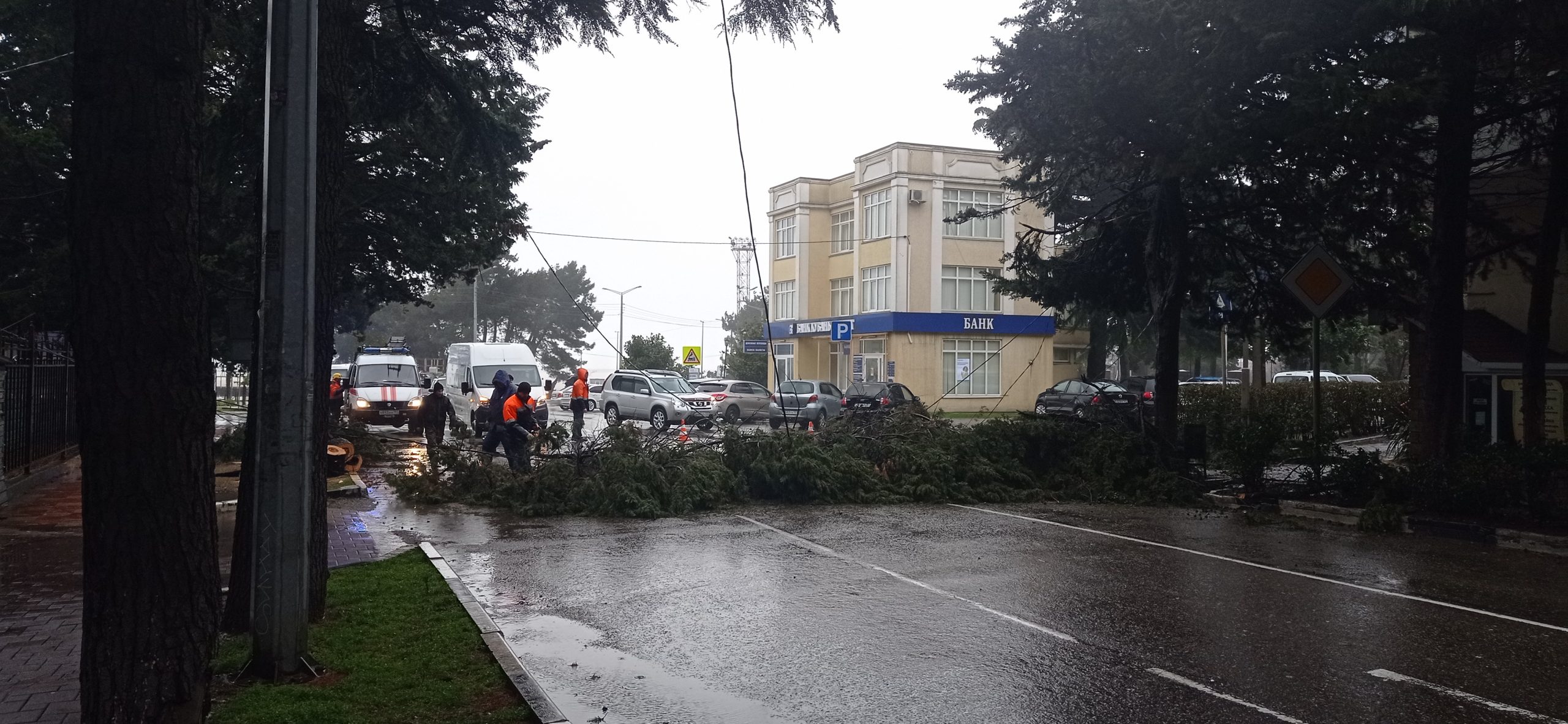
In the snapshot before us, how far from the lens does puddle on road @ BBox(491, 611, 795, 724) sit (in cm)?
633

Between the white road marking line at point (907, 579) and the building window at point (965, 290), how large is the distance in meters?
36.1

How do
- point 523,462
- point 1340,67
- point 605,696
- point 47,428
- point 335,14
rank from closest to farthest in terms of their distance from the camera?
point 605,696 → point 335,14 → point 1340,67 → point 523,462 → point 47,428

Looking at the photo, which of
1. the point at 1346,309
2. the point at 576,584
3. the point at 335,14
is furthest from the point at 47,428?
the point at 1346,309

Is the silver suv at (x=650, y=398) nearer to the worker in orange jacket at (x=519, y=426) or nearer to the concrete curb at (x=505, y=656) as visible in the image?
the worker in orange jacket at (x=519, y=426)

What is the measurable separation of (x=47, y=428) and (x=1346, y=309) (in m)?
21.0

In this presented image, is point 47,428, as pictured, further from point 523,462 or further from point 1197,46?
point 1197,46

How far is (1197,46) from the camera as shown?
51.1 feet

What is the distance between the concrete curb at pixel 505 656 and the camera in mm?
6180

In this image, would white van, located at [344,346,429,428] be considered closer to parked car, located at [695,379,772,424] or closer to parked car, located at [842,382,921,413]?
parked car, located at [695,379,772,424]

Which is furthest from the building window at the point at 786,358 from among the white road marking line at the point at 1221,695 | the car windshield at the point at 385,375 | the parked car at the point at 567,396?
the white road marking line at the point at 1221,695

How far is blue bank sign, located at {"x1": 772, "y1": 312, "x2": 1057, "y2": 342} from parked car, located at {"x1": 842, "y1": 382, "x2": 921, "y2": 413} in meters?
8.50

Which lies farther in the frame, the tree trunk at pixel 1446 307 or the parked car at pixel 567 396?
the parked car at pixel 567 396

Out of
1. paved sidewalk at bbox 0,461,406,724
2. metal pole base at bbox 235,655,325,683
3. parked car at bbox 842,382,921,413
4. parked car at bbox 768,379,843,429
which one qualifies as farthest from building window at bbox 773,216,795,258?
metal pole base at bbox 235,655,325,683

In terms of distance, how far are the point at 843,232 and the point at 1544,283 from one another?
40520mm
